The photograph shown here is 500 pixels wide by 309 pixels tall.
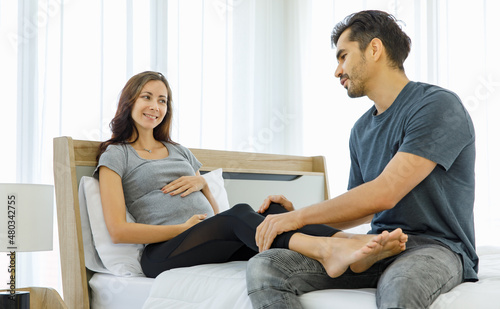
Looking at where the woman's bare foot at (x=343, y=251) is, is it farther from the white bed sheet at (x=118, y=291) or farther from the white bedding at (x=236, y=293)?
the white bed sheet at (x=118, y=291)

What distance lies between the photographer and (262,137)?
11.3 feet

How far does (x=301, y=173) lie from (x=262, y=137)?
0.74 meters

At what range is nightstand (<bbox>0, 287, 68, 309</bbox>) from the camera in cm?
162

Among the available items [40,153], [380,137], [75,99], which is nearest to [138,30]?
[75,99]

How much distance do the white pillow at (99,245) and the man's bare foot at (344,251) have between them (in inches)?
30.8

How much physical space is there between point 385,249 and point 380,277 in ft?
0.29

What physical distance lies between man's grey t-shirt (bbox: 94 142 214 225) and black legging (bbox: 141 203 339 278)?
0.13 metres

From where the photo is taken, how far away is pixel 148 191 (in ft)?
6.04

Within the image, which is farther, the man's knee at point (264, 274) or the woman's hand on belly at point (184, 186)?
the woman's hand on belly at point (184, 186)

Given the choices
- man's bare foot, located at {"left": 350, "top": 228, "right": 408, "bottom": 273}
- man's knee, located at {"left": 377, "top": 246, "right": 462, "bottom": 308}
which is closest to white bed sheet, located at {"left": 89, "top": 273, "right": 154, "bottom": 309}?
man's bare foot, located at {"left": 350, "top": 228, "right": 408, "bottom": 273}

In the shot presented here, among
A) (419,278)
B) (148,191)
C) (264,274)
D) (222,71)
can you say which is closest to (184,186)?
(148,191)

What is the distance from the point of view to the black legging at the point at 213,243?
4.80ft

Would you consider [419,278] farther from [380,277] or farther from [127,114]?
[127,114]

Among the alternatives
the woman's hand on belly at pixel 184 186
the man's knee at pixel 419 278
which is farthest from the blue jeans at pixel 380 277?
the woman's hand on belly at pixel 184 186
